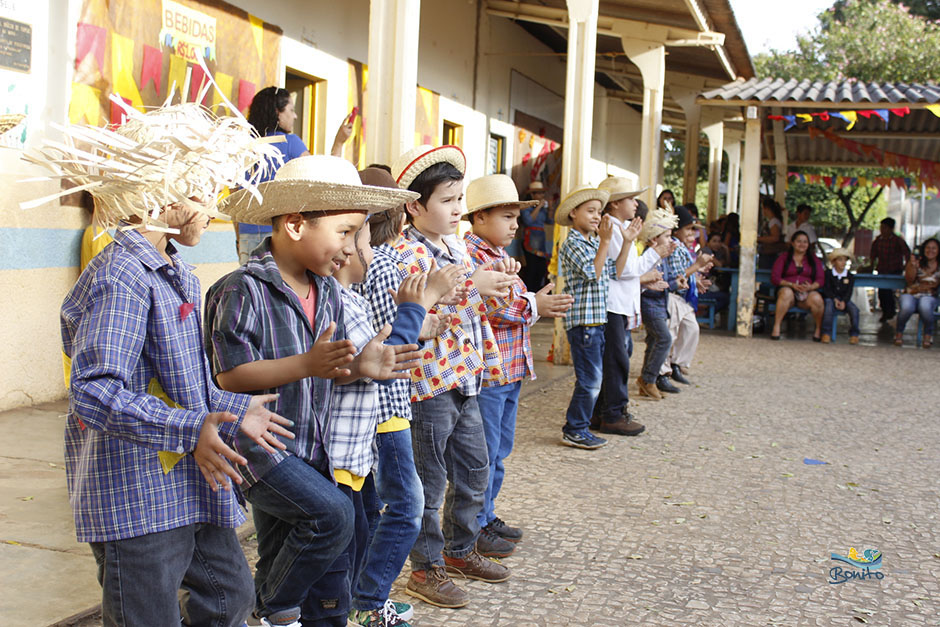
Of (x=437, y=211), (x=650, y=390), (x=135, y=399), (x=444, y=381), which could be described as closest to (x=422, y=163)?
(x=437, y=211)

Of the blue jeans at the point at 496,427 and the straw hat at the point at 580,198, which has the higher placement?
the straw hat at the point at 580,198

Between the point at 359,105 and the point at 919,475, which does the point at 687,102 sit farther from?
the point at 919,475

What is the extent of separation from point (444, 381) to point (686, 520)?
1.94 meters

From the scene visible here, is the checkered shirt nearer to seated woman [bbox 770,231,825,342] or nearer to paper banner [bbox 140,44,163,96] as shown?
paper banner [bbox 140,44,163,96]

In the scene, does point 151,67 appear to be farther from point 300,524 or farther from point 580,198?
point 300,524

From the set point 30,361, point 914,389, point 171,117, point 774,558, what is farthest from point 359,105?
point 171,117

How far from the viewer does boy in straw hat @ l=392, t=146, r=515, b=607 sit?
12.0 feet

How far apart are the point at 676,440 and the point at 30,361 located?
14.7 ft

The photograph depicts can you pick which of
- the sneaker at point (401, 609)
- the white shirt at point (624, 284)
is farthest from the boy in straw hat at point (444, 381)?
the white shirt at point (624, 284)

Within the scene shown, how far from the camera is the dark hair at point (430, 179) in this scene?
3.74m

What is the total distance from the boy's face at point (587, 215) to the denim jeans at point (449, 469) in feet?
7.89

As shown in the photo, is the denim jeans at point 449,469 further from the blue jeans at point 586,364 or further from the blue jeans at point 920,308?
the blue jeans at point 920,308

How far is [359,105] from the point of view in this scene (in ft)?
32.8

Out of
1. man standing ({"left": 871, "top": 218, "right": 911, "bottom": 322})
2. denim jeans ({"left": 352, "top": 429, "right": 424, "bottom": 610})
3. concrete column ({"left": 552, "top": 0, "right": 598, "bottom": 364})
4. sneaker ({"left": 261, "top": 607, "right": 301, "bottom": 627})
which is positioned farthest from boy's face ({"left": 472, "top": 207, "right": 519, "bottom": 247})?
man standing ({"left": 871, "top": 218, "right": 911, "bottom": 322})
